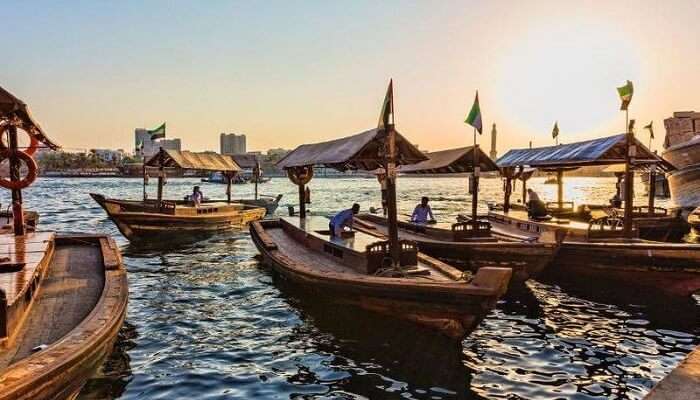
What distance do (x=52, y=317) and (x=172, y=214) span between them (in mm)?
17647

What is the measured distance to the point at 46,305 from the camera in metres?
8.14

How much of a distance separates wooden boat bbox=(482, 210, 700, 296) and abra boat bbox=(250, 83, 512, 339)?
18.0 feet

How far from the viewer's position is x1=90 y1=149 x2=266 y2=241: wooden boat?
77.5ft

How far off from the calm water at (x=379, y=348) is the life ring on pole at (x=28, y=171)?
380cm

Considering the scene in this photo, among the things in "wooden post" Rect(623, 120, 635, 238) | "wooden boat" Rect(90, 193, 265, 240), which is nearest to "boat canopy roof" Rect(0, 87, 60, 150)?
"wooden boat" Rect(90, 193, 265, 240)

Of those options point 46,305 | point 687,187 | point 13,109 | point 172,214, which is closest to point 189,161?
point 172,214

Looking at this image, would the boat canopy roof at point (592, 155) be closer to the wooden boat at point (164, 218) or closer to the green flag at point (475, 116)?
the green flag at point (475, 116)

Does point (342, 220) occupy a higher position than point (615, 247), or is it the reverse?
point (342, 220)

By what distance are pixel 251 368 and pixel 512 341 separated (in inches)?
211

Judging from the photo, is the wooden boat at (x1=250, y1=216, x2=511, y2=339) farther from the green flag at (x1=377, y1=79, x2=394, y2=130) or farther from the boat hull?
the boat hull

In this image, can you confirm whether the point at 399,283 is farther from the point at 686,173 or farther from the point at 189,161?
the point at 686,173

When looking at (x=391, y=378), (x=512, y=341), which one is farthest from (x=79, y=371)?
(x=512, y=341)

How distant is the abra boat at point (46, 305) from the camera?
18.3 ft

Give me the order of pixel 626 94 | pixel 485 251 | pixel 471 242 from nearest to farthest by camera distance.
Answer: pixel 485 251
pixel 471 242
pixel 626 94
